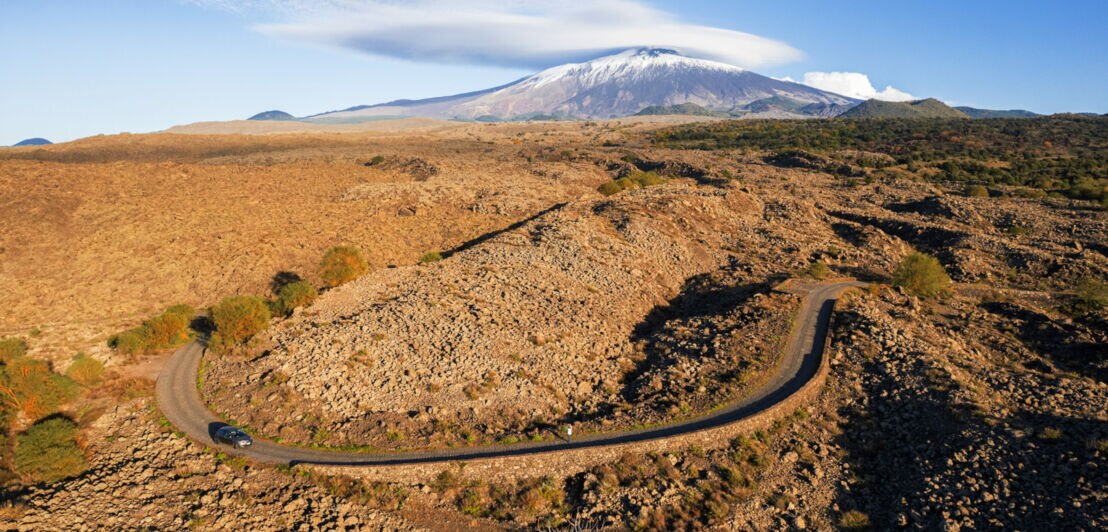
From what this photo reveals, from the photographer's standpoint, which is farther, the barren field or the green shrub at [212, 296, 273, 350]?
the barren field

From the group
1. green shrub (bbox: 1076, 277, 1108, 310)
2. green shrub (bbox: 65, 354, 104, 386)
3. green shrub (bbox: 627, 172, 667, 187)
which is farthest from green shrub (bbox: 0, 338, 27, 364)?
green shrub (bbox: 1076, 277, 1108, 310)

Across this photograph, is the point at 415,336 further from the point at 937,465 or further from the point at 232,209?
the point at 232,209

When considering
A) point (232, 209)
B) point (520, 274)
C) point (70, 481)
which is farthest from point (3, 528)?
point (232, 209)

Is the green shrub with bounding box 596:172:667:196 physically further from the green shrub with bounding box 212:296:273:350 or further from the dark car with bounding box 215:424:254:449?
the dark car with bounding box 215:424:254:449

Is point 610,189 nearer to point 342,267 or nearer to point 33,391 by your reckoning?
point 342,267

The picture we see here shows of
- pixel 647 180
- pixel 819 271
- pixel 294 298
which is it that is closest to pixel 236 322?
pixel 294 298

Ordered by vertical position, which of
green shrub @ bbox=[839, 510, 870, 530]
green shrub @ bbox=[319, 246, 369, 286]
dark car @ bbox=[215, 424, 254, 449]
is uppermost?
green shrub @ bbox=[319, 246, 369, 286]

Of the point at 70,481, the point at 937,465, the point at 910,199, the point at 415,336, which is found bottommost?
the point at 937,465
